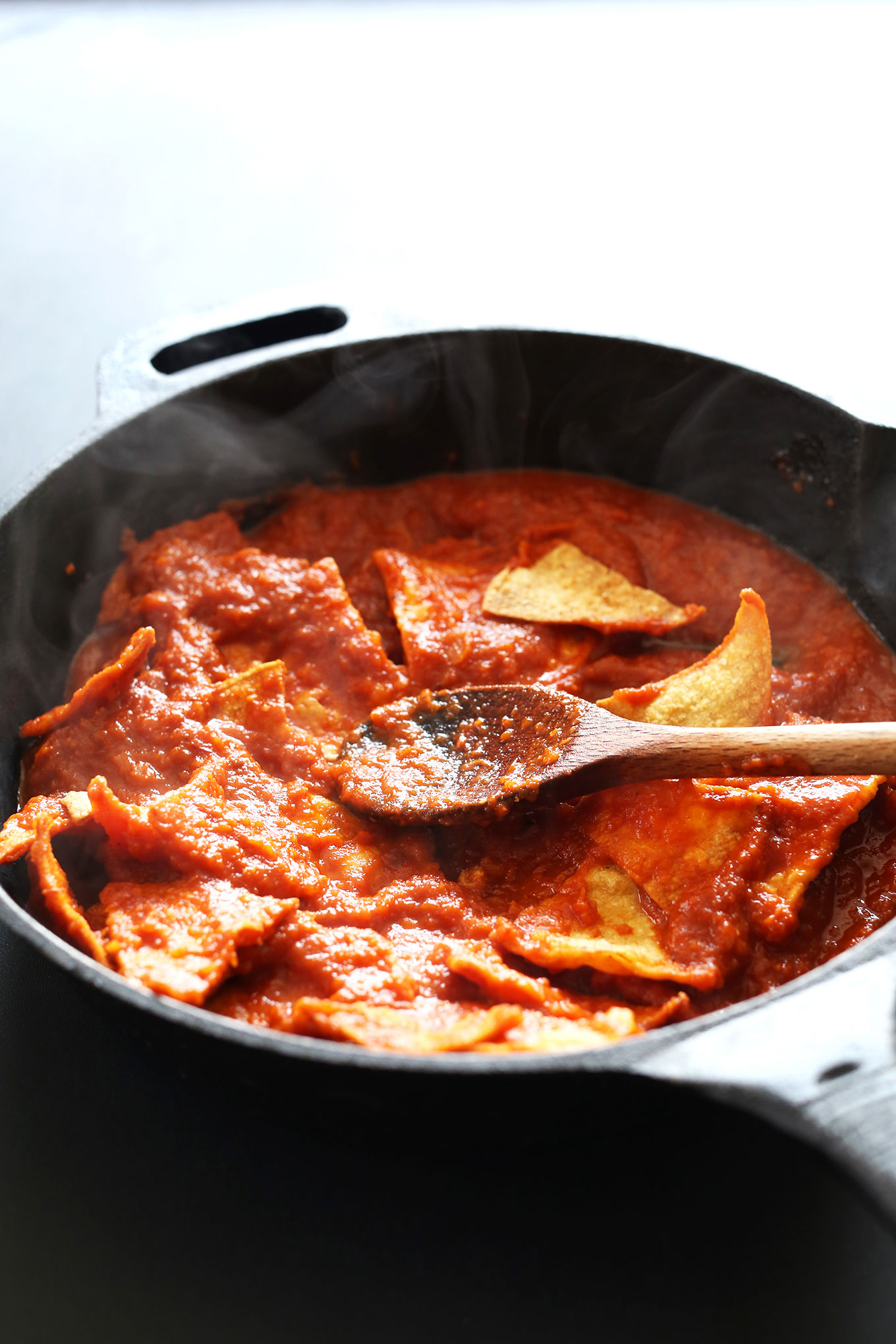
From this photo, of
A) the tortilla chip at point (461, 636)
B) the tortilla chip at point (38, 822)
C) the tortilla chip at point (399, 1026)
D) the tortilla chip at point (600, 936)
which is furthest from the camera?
the tortilla chip at point (461, 636)

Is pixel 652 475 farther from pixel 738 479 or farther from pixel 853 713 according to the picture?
pixel 853 713

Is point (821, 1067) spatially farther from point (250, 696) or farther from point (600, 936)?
point (250, 696)

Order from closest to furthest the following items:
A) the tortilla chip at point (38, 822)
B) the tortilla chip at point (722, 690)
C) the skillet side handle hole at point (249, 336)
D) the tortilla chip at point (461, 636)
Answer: the tortilla chip at point (38, 822) < the tortilla chip at point (722, 690) < the tortilla chip at point (461, 636) < the skillet side handle hole at point (249, 336)

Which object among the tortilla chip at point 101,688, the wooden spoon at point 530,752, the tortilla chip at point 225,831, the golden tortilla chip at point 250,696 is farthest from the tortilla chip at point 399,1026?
the tortilla chip at point 101,688

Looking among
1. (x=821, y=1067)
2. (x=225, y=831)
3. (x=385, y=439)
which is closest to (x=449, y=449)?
(x=385, y=439)

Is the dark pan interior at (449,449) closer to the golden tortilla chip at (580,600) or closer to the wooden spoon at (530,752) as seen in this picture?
the golden tortilla chip at (580,600)

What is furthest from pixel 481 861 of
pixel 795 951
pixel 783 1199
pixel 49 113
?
pixel 49 113
